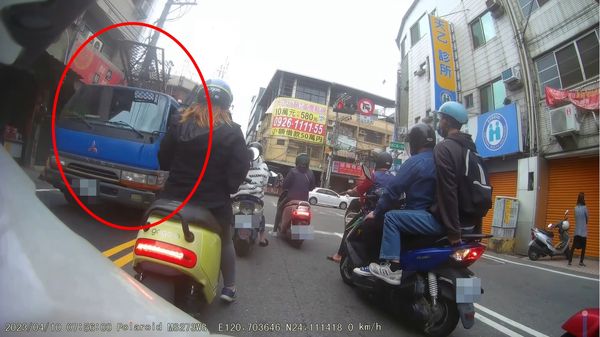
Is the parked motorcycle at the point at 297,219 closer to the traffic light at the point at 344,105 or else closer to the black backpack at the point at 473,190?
the black backpack at the point at 473,190

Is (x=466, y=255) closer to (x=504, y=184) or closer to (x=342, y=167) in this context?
(x=504, y=184)

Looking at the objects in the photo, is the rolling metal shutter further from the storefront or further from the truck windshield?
the truck windshield

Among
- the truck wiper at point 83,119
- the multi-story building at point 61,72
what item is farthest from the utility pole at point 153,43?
the truck wiper at point 83,119

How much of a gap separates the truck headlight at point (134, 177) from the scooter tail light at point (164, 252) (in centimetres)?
23

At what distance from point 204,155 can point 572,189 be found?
6.75 meters

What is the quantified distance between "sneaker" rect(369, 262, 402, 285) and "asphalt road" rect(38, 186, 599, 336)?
30 centimetres

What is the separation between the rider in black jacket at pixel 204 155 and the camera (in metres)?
1.14

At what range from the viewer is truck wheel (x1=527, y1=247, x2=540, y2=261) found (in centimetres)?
619

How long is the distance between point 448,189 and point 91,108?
1768mm

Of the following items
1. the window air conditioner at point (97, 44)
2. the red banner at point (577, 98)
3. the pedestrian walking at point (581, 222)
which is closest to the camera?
the window air conditioner at point (97, 44)

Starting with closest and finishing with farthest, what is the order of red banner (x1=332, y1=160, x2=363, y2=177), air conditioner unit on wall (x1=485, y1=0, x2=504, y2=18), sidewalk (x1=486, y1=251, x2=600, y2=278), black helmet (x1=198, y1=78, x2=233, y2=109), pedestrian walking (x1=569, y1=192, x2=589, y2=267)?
black helmet (x1=198, y1=78, x2=233, y2=109) → air conditioner unit on wall (x1=485, y1=0, x2=504, y2=18) → sidewalk (x1=486, y1=251, x2=600, y2=278) → pedestrian walking (x1=569, y1=192, x2=589, y2=267) → red banner (x1=332, y1=160, x2=363, y2=177)

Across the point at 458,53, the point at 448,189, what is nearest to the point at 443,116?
the point at 448,189

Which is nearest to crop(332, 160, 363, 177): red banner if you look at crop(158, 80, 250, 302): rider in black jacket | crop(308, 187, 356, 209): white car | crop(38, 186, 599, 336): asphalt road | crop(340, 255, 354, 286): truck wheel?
crop(308, 187, 356, 209): white car

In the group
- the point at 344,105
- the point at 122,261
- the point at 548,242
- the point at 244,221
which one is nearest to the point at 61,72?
the point at 122,261
